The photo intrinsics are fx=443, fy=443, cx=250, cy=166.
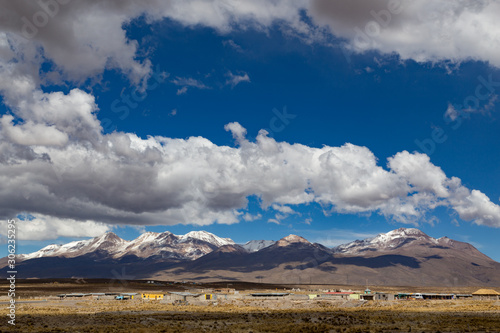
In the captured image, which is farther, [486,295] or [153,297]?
[486,295]

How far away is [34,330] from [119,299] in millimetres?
79444

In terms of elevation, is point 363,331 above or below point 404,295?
above

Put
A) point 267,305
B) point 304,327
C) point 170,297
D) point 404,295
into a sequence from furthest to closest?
point 404,295, point 170,297, point 267,305, point 304,327

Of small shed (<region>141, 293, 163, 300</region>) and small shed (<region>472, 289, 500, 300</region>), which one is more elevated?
small shed (<region>141, 293, 163, 300</region>)

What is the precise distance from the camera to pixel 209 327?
184ft

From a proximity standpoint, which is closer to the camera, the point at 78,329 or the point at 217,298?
the point at 78,329

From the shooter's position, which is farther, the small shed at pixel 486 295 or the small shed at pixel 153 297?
the small shed at pixel 486 295

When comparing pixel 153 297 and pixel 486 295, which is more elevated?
pixel 153 297

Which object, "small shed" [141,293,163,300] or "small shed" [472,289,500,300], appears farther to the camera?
"small shed" [472,289,500,300]

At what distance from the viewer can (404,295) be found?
14738 centimetres

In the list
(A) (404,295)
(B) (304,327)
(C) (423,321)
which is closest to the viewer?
(B) (304,327)

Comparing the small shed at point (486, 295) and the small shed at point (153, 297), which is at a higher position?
the small shed at point (153, 297)

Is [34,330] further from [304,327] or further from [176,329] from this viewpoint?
[304,327]

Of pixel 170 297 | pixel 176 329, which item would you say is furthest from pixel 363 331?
pixel 170 297
